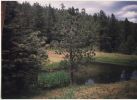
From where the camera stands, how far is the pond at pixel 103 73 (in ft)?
20.3

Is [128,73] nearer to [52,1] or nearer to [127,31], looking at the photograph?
[127,31]

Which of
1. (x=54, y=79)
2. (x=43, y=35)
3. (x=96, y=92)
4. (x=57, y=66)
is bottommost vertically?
(x=96, y=92)

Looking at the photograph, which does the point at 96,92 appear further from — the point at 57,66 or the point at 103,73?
the point at 57,66

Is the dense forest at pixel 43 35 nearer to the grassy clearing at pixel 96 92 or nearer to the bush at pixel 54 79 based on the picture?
the bush at pixel 54 79

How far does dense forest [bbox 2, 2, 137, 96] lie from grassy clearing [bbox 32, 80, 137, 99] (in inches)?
11.6

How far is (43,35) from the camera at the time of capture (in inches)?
244

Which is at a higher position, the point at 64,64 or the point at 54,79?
the point at 64,64

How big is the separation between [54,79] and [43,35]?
0.62 m

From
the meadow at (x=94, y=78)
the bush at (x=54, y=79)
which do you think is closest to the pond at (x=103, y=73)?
the meadow at (x=94, y=78)

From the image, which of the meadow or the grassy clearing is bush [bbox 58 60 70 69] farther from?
the grassy clearing

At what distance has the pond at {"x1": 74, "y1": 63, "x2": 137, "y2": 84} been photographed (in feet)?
20.3

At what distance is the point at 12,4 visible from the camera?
Answer: 6.11m

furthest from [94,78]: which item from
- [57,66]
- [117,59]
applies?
[57,66]

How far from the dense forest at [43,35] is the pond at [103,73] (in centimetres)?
22
